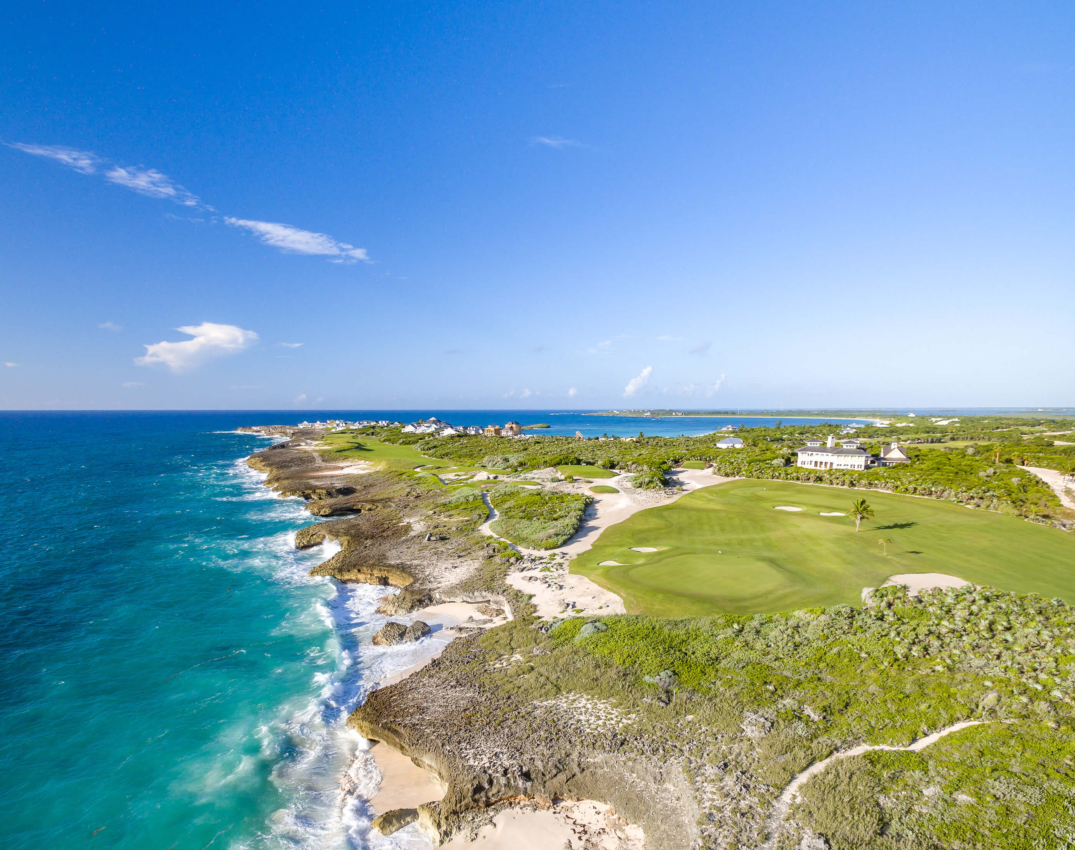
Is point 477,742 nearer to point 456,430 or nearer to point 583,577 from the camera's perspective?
point 583,577

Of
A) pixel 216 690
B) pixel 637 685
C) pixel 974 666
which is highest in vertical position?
pixel 974 666

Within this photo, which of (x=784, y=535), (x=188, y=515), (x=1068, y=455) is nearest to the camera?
(x=784, y=535)

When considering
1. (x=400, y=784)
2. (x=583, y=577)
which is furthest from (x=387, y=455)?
(x=400, y=784)

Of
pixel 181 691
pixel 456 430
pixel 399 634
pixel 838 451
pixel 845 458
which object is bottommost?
pixel 181 691

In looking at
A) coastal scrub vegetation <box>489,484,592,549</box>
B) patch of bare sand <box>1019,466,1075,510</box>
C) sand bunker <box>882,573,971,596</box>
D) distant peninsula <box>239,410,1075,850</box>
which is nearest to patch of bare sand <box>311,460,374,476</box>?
coastal scrub vegetation <box>489,484,592,549</box>

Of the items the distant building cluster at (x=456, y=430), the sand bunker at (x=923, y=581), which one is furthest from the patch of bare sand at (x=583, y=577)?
the distant building cluster at (x=456, y=430)

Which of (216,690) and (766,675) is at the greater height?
(766,675)

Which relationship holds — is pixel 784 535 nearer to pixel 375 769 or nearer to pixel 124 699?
pixel 375 769

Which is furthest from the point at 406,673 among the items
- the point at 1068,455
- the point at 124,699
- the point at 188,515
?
the point at 1068,455
